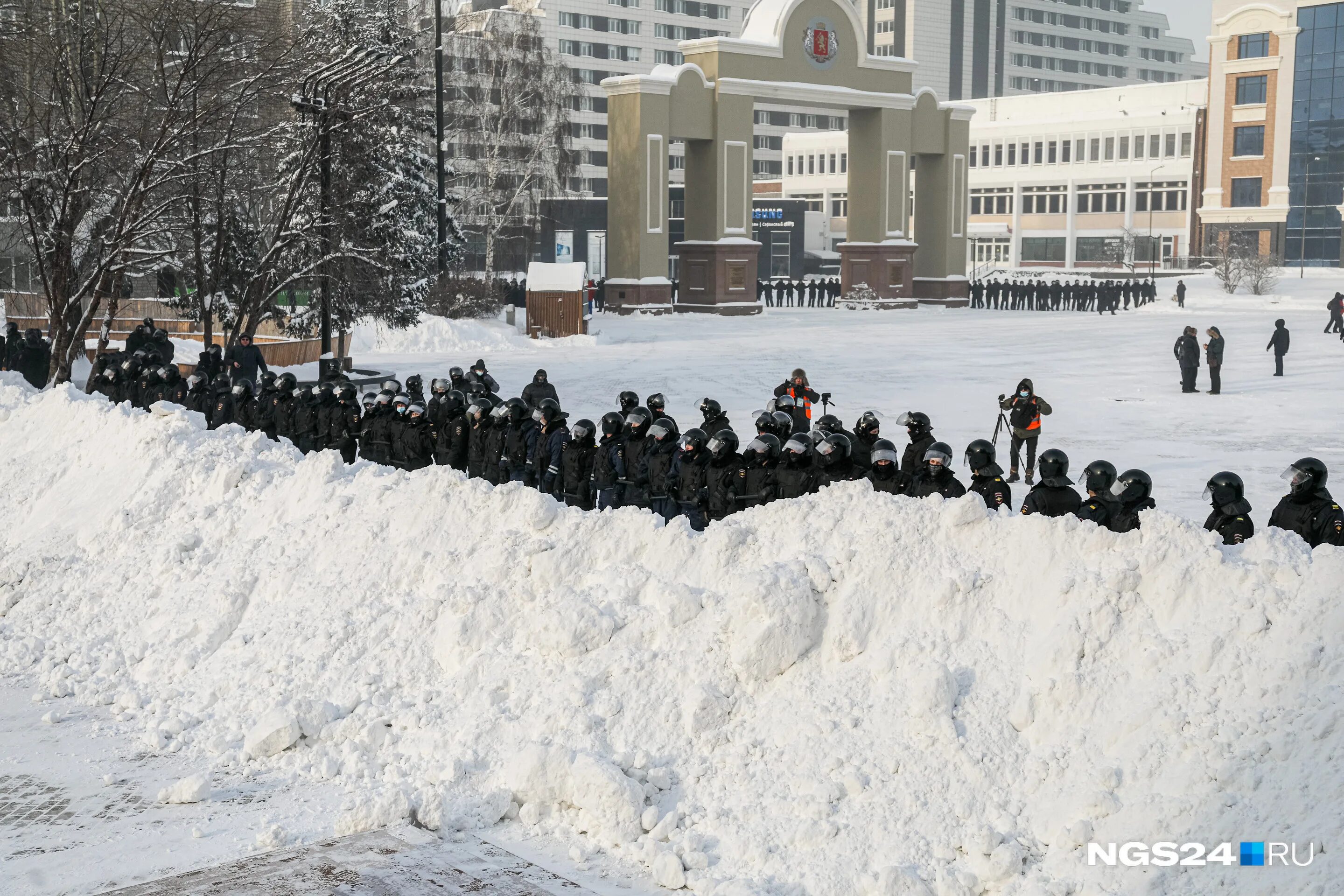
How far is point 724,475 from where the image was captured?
11203 millimetres

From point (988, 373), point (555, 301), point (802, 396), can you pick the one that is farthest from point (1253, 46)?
point (802, 396)

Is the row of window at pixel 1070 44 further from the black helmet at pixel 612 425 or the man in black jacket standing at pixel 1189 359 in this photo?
the black helmet at pixel 612 425

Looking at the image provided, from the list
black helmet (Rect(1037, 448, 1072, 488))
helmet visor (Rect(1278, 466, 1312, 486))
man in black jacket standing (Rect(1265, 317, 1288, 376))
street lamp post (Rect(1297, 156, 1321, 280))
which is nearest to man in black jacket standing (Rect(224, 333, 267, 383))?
black helmet (Rect(1037, 448, 1072, 488))

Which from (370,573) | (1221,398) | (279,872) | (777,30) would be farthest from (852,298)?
(279,872)

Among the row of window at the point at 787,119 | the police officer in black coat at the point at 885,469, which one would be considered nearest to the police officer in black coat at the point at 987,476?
the police officer in black coat at the point at 885,469

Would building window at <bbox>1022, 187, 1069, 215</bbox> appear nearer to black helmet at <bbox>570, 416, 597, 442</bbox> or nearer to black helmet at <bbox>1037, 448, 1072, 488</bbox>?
black helmet at <bbox>570, 416, 597, 442</bbox>

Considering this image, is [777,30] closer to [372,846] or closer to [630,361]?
[630,361]

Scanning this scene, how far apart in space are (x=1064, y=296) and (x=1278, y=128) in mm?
32149

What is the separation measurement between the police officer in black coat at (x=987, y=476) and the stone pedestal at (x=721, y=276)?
39.8 metres

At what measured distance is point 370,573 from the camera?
33.8 ft

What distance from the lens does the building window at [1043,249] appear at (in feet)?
308

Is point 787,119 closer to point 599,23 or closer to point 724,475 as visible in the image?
point 599,23

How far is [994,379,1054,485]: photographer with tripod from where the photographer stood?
15953 mm

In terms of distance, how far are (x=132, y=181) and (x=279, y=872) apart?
1695 centimetres
